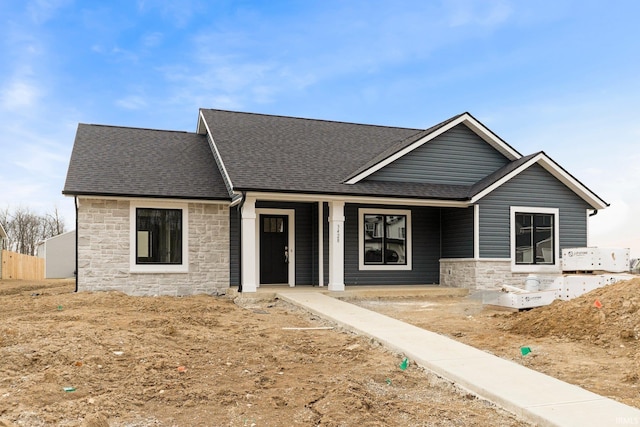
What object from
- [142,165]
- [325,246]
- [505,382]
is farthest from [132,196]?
[505,382]

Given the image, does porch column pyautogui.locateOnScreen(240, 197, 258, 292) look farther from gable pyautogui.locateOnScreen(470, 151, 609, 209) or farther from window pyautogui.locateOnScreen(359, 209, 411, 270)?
gable pyautogui.locateOnScreen(470, 151, 609, 209)

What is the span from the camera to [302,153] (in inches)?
677

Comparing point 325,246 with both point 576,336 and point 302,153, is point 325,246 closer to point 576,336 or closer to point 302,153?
point 302,153

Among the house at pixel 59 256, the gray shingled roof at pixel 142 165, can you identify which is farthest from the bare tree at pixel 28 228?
the gray shingled roof at pixel 142 165

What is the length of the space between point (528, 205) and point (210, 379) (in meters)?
12.9

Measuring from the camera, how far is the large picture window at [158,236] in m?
15.0

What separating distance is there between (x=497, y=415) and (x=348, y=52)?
12248mm

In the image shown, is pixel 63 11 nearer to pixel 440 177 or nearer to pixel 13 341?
pixel 13 341

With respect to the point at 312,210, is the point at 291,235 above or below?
below

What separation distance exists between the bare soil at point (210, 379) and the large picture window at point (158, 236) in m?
4.93

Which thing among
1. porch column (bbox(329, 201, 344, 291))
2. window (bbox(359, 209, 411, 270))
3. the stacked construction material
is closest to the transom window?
window (bbox(359, 209, 411, 270))

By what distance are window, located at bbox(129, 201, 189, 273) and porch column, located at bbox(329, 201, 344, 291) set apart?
13.2 feet

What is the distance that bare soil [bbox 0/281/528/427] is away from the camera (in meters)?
5.02

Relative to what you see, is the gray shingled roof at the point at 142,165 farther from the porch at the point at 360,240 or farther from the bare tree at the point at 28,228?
the bare tree at the point at 28,228
